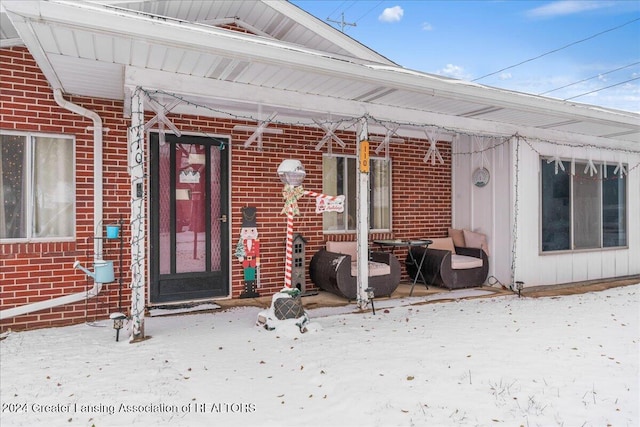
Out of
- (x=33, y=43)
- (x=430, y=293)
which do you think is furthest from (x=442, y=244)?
(x=33, y=43)

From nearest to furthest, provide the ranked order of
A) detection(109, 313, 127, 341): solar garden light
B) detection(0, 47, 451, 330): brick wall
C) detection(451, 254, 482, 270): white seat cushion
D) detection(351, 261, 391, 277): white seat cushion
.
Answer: detection(109, 313, 127, 341): solar garden light < detection(0, 47, 451, 330): brick wall < detection(351, 261, 391, 277): white seat cushion < detection(451, 254, 482, 270): white seat cushion

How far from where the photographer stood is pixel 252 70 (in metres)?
4.11

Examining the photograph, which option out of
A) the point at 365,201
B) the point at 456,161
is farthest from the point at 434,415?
the point at 456,161

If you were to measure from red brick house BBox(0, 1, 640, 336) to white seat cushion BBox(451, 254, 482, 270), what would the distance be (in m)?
0.36

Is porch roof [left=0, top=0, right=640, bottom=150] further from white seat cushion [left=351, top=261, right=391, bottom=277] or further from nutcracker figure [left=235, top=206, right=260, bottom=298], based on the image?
white seat cushion [left=351, top=261, right=391, bottom=277]

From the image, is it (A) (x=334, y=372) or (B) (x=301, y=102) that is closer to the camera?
(A) (x=334, y=372)

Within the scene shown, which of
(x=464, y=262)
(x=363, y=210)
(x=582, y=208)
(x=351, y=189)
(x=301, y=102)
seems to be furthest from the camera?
(x=582, y=208)

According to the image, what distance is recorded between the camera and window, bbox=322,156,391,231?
6.85 m

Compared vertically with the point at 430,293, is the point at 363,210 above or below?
above

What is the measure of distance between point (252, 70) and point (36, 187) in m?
2.85

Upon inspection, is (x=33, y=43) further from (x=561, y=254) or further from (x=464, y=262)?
(x=561, y=254)

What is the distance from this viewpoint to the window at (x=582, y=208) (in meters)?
7.29

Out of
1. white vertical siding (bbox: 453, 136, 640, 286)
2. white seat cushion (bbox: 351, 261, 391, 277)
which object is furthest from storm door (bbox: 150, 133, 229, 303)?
white vertical siding (bbox: 453, 136, 640, 286)

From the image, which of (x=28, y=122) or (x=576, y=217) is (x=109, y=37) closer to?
(x=28, y=122)
